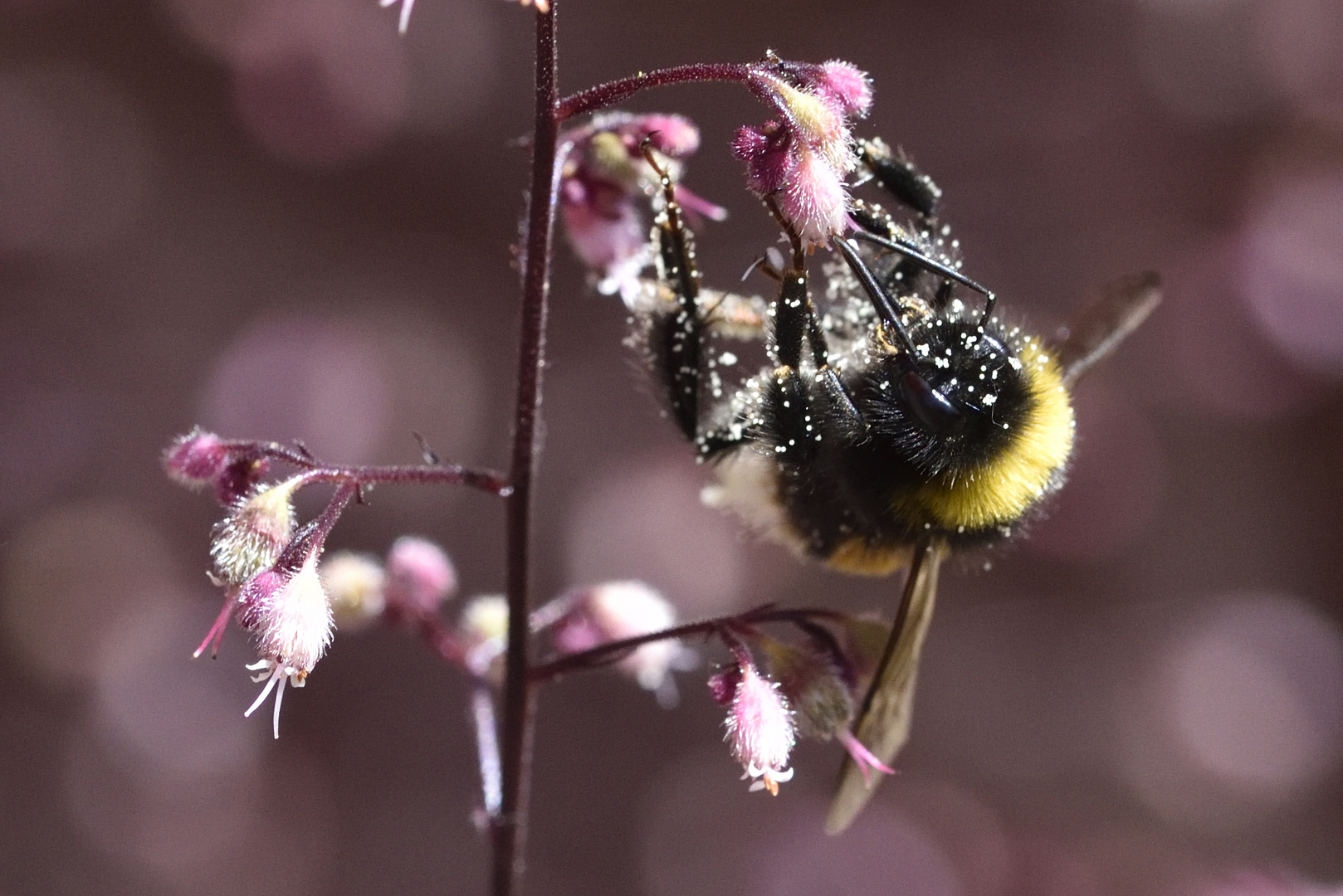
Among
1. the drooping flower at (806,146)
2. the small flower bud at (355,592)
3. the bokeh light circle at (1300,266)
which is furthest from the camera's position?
the bokeh light circle at (1300,266)

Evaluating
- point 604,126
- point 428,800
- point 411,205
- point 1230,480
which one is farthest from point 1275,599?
point 604,126

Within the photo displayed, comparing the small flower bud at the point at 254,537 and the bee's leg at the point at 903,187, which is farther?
the bee's leg at the point at 903,187

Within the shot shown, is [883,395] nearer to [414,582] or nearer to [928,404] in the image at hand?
[928,404]

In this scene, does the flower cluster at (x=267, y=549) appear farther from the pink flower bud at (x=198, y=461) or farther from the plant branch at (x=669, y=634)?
the plant branch at (x=669, y=634)

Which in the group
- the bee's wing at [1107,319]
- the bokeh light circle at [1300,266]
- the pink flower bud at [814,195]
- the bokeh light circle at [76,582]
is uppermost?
the pink flower bud at [814,195]

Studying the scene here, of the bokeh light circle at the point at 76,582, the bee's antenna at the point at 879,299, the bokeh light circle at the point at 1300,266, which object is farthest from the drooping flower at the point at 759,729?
the bokeh light circle at the point at 1300,266

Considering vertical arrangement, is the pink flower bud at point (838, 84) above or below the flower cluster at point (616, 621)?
above

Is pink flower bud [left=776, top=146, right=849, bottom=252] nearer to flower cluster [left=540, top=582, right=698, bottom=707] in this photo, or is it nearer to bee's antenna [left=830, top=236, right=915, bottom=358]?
bee's antenna [left=830, top=236, right=915, bottom=358]
